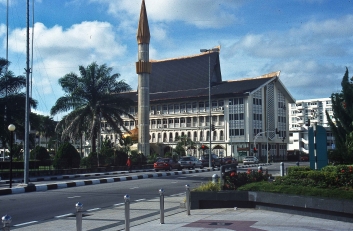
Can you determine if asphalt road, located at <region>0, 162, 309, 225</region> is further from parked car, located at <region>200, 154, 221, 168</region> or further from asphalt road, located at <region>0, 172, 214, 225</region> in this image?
parked car, located at <region>200, 154, 221, 168</region>

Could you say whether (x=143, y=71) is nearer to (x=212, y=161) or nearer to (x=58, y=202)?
(x=212, y=161)

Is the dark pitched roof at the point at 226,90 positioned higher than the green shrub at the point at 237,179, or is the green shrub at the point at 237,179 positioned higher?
the dark pitched roof at the point at 226,90

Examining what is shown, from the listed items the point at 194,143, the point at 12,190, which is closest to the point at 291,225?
the point at 12,190

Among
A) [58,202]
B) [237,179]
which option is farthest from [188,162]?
[237,179]

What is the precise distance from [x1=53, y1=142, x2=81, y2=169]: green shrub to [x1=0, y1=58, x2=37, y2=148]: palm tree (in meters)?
3.98

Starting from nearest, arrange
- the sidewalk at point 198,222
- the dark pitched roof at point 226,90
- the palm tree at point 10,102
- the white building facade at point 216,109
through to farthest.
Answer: the sidewalk at point 198,222 < the palm tree at point 10,102 < the dark pitched roof at point 226,90 < the white building facade at point 216,109

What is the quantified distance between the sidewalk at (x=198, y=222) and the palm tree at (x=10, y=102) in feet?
71.4

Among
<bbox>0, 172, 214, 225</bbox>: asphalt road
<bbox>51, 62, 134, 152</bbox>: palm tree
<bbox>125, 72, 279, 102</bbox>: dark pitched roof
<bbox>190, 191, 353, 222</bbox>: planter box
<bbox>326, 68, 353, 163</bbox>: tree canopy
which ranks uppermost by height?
<bbox>125, 72, 279, 102</bbox>: dark pitched roof

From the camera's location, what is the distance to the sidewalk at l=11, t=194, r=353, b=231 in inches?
386

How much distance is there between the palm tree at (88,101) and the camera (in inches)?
1718

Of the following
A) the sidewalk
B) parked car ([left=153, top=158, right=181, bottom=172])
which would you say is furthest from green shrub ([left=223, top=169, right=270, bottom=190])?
parked car ([left=153, top=158, right=181, bottom=172])

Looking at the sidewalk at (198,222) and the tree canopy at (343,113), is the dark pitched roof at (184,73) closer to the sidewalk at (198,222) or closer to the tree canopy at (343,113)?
the tree canopy at (343,113)

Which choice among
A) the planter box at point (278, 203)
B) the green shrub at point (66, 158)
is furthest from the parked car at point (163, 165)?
the planter box at point (278, 203)

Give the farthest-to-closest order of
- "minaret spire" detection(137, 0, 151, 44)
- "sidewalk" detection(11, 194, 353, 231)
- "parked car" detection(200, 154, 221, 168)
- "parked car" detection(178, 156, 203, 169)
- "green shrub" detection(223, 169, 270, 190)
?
"minaret spire" detection(137, 0, 151, 44) → "parked car" detection(200, 154, 221, 168) → "parked car" detection(178, 156, 203, 169) → "green shrub" detection(223, 169, 270, 190) → "sidewalk" detection(11, 194, 353, 231)
